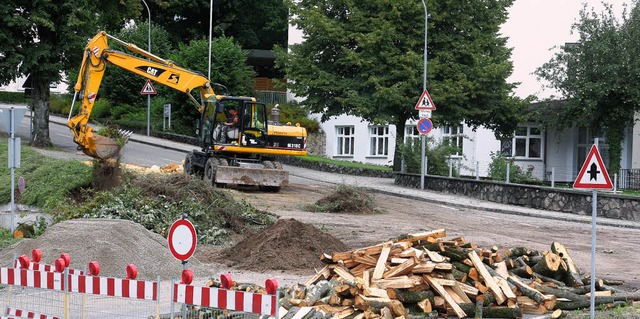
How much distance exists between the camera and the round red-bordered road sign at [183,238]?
925cm

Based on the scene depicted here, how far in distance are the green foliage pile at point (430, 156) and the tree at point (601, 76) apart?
6468 millimetres

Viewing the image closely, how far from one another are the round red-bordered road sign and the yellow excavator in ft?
62.3

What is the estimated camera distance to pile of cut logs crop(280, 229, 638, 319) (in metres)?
10.7

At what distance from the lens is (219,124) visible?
3016 centimetres

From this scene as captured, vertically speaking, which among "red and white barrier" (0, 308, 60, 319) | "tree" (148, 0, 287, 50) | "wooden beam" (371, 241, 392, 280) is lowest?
"red and white barrier" (0, 308, 60, 319)

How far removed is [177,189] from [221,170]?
8397mm

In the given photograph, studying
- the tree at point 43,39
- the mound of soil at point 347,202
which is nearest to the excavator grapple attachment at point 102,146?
the mound of soil at point 347,202

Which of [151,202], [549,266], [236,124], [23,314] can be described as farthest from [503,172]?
[23,314]

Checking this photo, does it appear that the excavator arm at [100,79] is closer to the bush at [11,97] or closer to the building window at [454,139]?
the building window at [454,139]

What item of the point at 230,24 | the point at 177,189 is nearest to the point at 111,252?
the point at 177,189

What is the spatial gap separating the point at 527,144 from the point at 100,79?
2587 centimetres

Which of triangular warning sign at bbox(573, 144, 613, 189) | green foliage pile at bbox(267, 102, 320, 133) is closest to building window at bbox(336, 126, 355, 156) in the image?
green foliage pile at bbox(267, 102, 320, 133)

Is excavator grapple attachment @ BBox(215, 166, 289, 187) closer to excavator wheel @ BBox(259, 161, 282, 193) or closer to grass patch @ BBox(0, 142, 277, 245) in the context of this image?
excavator wheel @ BBox(259, 161, 282, 193)

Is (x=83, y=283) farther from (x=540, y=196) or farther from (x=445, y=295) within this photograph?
(x=540, y=196)
